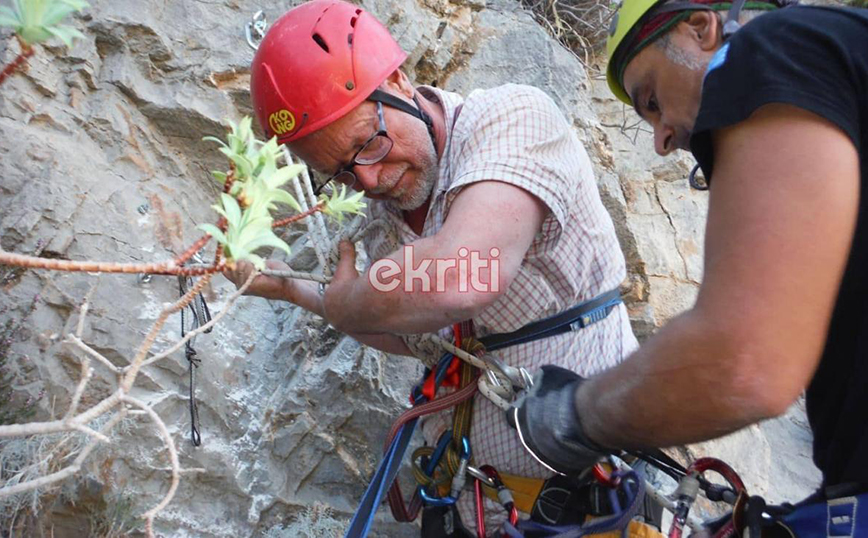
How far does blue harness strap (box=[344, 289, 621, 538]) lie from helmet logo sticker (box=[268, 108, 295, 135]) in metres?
0.90

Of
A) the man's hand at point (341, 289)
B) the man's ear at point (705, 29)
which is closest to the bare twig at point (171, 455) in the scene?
the man's hand at point (341, 289)

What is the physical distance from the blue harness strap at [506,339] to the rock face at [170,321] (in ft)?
2.94

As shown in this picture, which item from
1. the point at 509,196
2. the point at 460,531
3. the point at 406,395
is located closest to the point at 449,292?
the point at 509,196

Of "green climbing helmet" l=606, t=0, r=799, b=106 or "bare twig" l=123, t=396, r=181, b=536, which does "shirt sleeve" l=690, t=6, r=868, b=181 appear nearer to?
"green climbing helmet" l=606, t=0, r=799, b=106

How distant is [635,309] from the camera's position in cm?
380

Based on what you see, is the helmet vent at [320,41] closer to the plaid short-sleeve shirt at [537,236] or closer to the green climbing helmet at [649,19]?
the plaid short-sleeve shirt at [537,236]

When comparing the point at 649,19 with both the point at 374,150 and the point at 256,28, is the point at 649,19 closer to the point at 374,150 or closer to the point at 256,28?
the point at 374,150

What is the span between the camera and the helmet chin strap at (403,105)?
1.85 m

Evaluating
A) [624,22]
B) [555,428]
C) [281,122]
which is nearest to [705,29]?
[624,22]

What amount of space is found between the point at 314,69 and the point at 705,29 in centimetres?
110

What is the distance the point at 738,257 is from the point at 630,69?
672 millimetres

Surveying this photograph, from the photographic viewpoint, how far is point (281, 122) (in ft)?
6.02

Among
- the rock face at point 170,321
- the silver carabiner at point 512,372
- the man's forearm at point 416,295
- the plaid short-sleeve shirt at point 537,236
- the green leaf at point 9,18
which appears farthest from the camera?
the rock face at point 170,321

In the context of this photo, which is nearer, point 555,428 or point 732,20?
point 732,20
